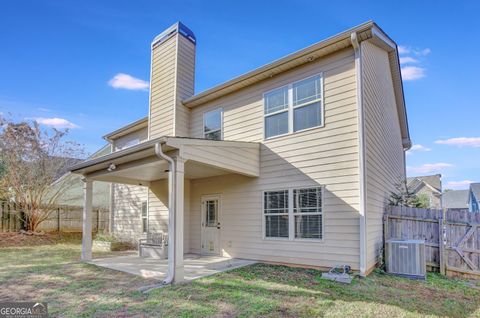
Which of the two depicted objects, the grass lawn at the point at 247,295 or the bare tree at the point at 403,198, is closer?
the grass lawn at the point at 247,295

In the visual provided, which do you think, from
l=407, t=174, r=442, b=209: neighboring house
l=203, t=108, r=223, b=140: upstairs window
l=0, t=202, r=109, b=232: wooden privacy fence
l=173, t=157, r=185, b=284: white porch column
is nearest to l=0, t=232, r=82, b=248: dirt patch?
l=0, t=202, r=109, b=232: wooden privacy fence

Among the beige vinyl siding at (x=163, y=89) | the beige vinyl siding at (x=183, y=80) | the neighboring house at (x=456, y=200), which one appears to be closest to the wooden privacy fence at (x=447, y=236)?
the beige vinyl siding at (x=183, y=80)

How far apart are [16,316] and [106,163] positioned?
170 inches

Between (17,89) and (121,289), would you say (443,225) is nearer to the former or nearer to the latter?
(121,289)

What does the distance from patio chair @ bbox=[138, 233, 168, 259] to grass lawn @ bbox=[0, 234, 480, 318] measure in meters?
1.94

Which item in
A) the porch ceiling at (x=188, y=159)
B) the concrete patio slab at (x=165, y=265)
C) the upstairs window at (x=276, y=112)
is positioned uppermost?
the upstairs window at (x=276, y=112)

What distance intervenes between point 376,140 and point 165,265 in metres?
6.37

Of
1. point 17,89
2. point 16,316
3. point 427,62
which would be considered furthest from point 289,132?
point 17,89

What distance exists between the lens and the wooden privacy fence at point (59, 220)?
14227mm

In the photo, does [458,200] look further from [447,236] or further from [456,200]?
[447,236]

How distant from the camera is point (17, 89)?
1363 centimetres

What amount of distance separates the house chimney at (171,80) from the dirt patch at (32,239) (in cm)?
722

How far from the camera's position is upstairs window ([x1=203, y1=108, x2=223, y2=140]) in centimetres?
987

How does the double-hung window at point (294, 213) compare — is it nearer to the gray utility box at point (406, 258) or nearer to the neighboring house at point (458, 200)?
the gray utility box at point (406, 258)
